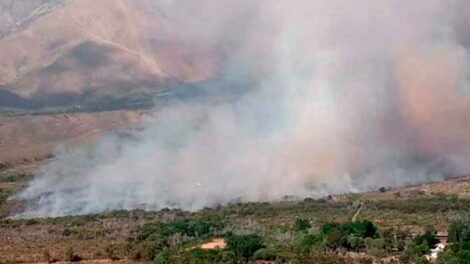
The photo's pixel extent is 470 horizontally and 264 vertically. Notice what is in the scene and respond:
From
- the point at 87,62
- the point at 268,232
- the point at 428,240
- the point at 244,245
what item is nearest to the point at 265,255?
the point at 244,245

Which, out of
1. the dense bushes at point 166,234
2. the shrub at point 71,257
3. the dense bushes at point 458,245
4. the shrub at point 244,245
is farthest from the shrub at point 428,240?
the shrub at point 71,257

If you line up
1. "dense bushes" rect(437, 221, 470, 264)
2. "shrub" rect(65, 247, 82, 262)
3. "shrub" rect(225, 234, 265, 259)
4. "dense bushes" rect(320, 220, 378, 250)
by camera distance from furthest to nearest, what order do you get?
"dense bushes" rect(320, 220, 378, 250) → "shrub" rect(65, 247, 82, 262) → "shrub" rect(225, 234, 265, 259) → "dense bushes" rect(437, 221, 470, 264)

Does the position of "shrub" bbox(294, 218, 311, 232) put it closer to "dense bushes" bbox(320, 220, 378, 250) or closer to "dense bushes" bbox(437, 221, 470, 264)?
"dense bushes" bbox(320, 220, 378, 250)

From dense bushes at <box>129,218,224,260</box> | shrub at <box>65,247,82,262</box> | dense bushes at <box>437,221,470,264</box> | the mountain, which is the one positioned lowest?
dense bushes at <box>437,221,470,264</box>

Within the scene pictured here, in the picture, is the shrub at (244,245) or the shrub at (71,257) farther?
the shrub at (71,257)

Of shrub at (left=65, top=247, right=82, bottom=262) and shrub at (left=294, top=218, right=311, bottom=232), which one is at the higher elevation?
shrub at (left=294, top=218, right=311, bottom=232)

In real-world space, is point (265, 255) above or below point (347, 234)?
below

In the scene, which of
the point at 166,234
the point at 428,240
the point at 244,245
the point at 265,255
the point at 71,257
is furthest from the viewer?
the point at 166,234

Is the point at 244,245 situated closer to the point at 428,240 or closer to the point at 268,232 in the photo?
the point at 268,232

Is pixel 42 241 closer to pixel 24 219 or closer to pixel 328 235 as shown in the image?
pixel 24 219

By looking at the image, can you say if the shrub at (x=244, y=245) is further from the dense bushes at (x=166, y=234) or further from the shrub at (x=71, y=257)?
the shrub at (x=71, y=257)

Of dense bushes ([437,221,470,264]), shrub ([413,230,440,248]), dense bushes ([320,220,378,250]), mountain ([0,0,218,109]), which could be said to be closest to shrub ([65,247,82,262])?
dense bushes ([320,220,378,250])

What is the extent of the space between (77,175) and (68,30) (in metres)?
128

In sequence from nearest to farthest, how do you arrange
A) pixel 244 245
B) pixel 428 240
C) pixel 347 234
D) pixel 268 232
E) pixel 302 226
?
pixel 244 245
pixel 428 240
pixel 347 234
pixel 268 232
pixel 302 226
